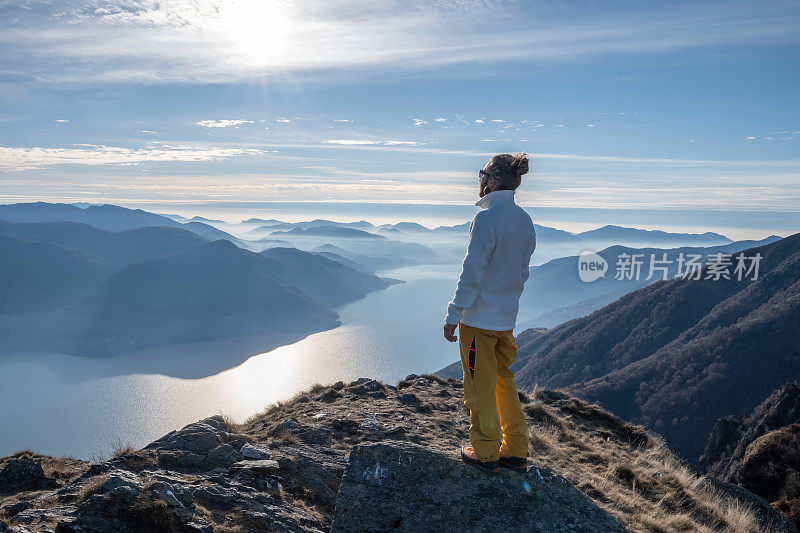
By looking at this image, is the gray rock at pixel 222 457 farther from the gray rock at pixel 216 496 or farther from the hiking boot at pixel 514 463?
the hiking boot at pixel 514 463

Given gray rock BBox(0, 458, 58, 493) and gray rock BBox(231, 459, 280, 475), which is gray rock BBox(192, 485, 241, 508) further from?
gray rock BBox(0, 458, 58, 493)

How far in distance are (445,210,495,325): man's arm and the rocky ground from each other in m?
1.66

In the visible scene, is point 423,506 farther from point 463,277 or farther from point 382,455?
point 463,277

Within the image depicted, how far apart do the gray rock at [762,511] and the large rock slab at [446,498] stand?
414 centimetres

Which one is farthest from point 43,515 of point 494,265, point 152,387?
point 152,387

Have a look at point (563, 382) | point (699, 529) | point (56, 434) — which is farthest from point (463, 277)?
point (56, 434)

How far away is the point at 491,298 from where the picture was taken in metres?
4.84

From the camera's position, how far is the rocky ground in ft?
14.1

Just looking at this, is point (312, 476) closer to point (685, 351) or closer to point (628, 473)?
point (628, 473)

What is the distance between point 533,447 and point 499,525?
4289 mm

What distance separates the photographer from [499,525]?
13.3ft

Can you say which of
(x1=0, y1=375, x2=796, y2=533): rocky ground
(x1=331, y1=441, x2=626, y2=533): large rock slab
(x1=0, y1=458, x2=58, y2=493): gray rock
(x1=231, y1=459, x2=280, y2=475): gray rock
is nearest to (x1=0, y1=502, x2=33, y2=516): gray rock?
(x1=0, y1=375, x2=796, y2=533): rocky ground

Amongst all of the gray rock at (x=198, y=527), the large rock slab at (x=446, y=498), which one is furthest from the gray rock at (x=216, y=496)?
the large rock slab at (x=446, y=498)

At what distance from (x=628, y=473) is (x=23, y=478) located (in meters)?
8.59
